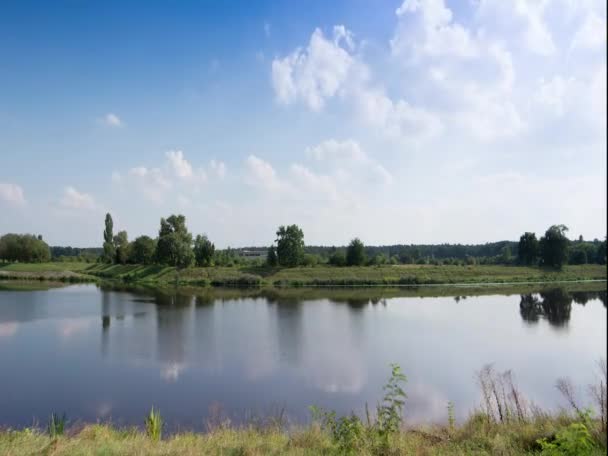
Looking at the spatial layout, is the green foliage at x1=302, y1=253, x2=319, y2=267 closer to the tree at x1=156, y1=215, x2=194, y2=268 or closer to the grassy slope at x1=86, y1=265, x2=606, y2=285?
the grassy slope at x1=86, y1=265, x2=606, y2=285

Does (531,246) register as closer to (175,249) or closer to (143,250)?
(175,249)

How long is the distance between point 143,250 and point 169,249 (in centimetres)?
712

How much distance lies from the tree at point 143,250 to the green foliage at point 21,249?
19725 mm

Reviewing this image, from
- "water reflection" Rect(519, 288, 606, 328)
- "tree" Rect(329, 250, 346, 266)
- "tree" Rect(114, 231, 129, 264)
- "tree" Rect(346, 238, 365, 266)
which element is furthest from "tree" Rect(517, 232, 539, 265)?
"tree" Rect(114, 231, 129, 264)

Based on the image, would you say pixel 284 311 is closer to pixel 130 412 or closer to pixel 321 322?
pixel 321 322

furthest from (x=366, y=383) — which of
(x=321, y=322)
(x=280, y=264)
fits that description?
(x=280, y=264)

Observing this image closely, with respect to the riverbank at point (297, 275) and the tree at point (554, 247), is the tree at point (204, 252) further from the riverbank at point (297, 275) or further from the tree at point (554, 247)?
the tree at point (554, 247)

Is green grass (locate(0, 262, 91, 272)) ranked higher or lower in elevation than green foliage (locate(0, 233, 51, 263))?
lower

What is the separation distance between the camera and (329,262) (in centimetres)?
6812

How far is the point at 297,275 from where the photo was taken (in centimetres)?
5975

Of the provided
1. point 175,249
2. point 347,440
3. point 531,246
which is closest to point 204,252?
point 175,249

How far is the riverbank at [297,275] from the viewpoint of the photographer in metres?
57.6

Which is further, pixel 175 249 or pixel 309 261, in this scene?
pixel 309 261

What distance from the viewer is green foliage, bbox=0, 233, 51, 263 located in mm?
73312
